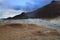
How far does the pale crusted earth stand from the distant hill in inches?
5.1

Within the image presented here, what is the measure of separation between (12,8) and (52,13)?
505 millimetres

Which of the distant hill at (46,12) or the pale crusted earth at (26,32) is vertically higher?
the distant hill at (46,12)

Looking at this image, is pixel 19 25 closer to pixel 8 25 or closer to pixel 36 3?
pixel 8 25

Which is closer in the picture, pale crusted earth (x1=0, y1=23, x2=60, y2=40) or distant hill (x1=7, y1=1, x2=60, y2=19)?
pale crusted earth (x1=0, y1=23, x2=60, y2=40)

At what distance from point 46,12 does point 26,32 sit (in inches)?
14.7

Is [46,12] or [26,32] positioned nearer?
[26,32]

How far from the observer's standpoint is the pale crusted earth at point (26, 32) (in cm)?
186

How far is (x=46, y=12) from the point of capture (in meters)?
2.04

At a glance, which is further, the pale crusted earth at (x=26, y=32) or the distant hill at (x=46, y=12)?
the distant hill at (x=46, y=12)

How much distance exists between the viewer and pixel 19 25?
1.97 m

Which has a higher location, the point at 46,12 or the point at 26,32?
the point at 46,12

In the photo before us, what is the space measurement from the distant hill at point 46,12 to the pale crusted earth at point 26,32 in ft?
0.43

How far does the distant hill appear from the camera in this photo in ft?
6.66

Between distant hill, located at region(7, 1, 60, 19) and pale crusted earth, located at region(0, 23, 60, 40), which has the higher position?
distant hill, located at region(7, 1, 60, 19)
